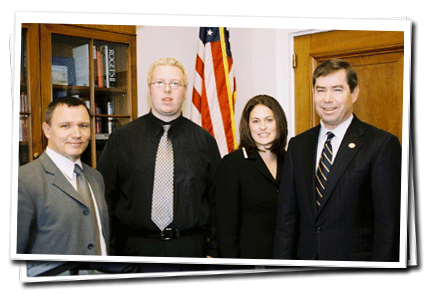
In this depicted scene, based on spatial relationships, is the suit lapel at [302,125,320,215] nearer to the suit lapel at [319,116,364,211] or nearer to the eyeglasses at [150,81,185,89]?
the suit lapel at [319,116,364,211]

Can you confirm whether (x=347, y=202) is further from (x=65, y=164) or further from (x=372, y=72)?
(x=65, y=164)

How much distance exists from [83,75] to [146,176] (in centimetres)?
50

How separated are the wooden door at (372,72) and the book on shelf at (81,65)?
879 millimetres

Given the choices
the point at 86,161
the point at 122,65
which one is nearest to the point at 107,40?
the point at 122,65

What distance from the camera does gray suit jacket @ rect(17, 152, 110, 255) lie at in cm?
156

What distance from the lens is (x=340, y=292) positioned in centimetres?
174

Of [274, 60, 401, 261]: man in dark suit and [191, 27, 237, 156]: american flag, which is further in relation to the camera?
[191, 27, 237, 156]: american flag

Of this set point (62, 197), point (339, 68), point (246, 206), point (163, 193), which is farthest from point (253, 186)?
point (62, 197)

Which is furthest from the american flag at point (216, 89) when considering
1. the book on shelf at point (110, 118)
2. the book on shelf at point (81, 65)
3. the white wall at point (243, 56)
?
the book on shelf at point (81, 65)

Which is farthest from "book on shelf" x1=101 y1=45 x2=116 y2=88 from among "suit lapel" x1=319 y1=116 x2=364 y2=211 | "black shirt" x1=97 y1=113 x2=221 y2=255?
"suit lapel" x1=319 y1=116 x2=364 y2=211

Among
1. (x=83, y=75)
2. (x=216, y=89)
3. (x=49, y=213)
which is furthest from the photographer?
(x=216, y=89)

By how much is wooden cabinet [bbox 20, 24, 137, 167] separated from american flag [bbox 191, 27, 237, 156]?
278 mm

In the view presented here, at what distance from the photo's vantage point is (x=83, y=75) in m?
1.67

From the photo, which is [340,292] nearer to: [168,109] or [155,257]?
[155,257]
